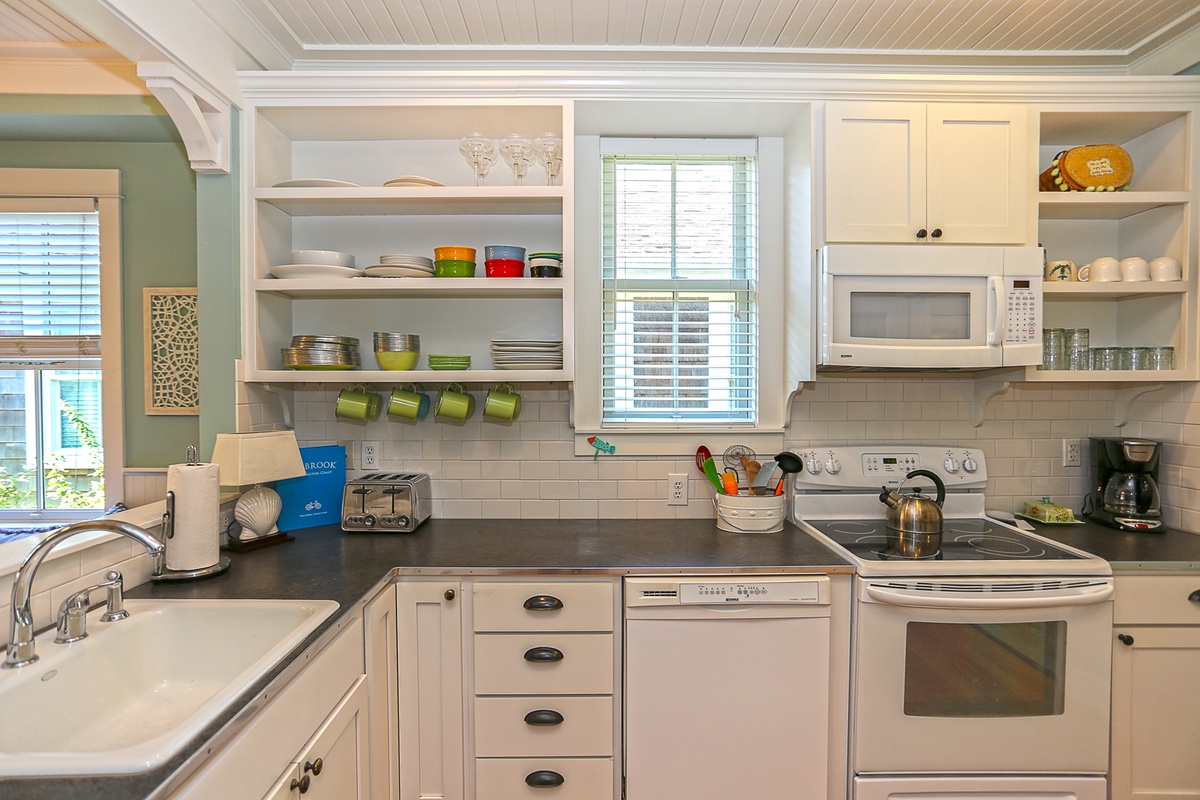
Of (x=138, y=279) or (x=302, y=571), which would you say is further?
(x=138, y=279)

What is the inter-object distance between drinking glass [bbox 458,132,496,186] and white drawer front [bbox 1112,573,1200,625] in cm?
236

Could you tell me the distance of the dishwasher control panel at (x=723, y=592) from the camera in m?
1.77

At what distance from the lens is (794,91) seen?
6.75 ft

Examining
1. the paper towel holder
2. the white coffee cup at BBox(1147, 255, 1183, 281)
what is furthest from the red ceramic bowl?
the white coffee cup at BBox(1147, 255, 1183, 281)

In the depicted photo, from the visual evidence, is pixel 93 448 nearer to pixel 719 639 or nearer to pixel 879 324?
pixel 719 639

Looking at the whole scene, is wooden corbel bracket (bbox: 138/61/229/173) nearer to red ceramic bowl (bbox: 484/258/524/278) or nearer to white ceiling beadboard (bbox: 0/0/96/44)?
white ceiling beadboard (bbox: 0/0/96/44)

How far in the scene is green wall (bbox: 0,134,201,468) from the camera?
2496mm

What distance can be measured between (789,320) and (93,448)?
9.45ft

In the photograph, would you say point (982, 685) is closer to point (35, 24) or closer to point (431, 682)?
point (431, 682)

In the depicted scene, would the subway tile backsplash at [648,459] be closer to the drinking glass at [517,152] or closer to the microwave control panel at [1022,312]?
the microwave control panel at [1022,312]

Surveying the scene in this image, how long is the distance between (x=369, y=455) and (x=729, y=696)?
5.03 feet

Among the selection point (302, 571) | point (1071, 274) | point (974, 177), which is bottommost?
point (302, 571)

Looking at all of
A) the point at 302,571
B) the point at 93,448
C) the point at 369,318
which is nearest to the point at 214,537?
the point at 302,571

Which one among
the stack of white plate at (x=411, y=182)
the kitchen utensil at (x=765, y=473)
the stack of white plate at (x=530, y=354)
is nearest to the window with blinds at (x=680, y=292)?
the kitchen utensil at (x=765, y=473)
